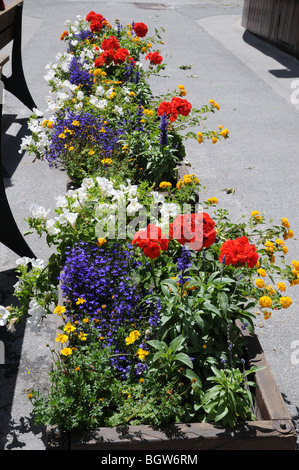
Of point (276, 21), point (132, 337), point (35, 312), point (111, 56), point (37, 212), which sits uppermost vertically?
point (276, 21)

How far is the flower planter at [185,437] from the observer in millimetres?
2229

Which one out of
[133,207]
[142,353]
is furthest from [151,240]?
[133,207]

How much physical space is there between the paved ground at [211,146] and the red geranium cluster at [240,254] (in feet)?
3.77

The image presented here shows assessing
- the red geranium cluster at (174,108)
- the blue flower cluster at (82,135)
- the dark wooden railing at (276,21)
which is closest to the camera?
the red geranium cluster at (174,108)

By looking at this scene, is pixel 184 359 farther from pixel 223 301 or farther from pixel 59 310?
pixel 59 310

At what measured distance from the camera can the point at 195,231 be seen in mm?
2611

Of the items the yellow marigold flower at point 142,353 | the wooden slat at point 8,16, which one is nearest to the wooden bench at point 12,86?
the wooden slat at point 8,16

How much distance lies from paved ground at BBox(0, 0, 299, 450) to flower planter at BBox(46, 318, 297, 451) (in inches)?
25.5

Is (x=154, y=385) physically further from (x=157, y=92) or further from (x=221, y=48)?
(x=221, y=48)

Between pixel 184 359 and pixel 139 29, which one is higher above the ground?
pixel 139 29

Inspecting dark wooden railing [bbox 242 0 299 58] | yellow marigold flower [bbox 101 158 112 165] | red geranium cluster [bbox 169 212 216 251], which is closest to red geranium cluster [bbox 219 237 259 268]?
red geranium cluster [bbox 169 212 216 251]

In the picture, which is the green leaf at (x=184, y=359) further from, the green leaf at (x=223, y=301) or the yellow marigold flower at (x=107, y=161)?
the yellow marigold flower at (x=107, y=161)

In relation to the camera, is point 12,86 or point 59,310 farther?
point 12,86

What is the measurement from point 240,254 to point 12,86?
5.66m
